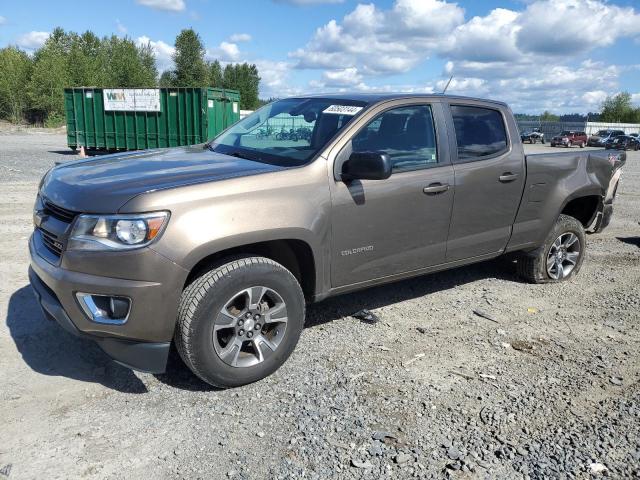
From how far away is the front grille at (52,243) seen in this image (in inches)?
123

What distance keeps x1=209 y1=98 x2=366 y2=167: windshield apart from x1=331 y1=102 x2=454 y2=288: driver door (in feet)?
0.74

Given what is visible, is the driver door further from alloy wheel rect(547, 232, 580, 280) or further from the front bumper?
alloy wheel rect(547, 232, 580, 280)

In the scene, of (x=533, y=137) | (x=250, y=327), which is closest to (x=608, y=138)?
(x=533, y=137)

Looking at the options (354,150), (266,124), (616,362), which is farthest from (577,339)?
(266,124)

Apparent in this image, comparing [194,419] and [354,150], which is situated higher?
[354,150]

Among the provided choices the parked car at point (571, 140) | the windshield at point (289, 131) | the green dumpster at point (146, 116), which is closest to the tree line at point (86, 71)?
the green dumpster at point (146, 116)

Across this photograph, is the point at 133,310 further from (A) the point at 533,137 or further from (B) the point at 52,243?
(A) the point at 533,137

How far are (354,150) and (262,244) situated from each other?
949 millimetres

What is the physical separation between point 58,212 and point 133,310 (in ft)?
2.74

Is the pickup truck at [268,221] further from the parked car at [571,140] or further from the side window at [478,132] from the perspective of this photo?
the parked car at [571,140]

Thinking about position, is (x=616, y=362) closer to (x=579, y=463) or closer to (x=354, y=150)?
(x=579, y=463)

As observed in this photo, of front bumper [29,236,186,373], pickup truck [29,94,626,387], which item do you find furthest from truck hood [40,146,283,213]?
front bumper [29,236,186,373]

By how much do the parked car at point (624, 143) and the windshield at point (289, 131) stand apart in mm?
44721

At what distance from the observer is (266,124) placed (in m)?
4.46
